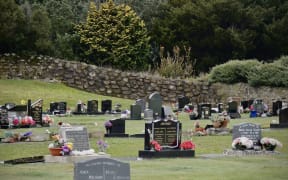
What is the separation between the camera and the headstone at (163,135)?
972 inches

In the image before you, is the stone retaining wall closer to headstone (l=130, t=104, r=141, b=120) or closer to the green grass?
headstone (l=130, t=104, r=141, b=120)

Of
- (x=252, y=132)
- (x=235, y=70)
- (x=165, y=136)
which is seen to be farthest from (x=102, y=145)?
(x=235, y=70)

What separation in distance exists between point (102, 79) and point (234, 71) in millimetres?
9238

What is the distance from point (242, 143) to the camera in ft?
82.5

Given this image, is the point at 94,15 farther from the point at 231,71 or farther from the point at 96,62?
the point at 231,71

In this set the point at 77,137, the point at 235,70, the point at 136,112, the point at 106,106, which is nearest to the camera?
the point at 77,137

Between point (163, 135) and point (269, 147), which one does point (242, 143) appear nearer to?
point (269, 147)

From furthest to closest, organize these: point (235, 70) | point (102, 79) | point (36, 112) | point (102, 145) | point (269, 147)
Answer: point (102, 79)
point (235, 70)
point (36, 112)
point (269, 147)
point (102, 145)

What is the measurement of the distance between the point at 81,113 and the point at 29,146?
66.3ft

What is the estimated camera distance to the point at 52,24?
71250mm

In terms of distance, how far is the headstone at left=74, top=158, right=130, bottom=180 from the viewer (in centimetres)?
1492

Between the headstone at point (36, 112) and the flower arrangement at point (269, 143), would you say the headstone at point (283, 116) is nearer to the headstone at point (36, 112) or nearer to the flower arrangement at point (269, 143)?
the headstone at point (36, 112)

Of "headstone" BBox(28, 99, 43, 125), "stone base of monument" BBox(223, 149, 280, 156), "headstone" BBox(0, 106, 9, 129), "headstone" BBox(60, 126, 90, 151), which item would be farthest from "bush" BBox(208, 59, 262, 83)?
"headstone" BBox(60, 126, 90, 151)

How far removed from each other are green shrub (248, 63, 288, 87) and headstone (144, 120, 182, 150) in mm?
35972
